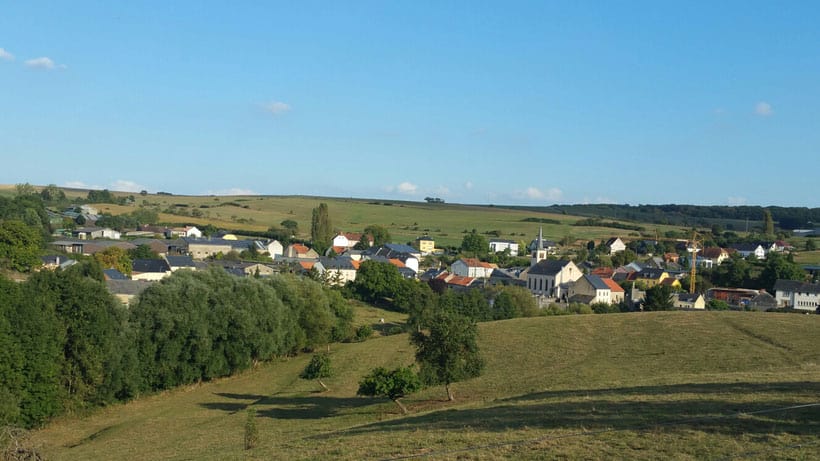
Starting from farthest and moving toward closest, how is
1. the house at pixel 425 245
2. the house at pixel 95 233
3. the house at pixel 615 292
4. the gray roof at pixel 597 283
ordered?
the house at pixel 425 245
the house at pixel 95 233
the house at pixel 615 292
the gray roof at pixel 597 283

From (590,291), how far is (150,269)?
173 feet

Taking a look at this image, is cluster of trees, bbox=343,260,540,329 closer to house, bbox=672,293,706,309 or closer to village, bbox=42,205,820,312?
village, bbox=42,205,820,312

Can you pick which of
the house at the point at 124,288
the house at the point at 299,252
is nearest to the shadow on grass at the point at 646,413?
the house at the point at 124,288

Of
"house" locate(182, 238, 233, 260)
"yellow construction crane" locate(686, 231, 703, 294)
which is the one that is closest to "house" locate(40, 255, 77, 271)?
"house" locate(182, 238, 233, 260)

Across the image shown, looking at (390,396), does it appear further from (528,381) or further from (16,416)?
(16,416)

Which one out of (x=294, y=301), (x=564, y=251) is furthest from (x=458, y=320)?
(x=564, y=251)

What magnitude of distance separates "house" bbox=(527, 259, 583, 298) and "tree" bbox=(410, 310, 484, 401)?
63.1m

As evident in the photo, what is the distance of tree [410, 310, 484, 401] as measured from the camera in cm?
3341

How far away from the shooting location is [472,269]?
118250 mm

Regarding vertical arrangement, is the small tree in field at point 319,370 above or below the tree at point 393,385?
below

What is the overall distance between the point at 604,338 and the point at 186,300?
86.0 ft

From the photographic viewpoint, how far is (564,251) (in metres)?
155

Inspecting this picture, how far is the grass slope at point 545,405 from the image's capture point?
1728 centimetres

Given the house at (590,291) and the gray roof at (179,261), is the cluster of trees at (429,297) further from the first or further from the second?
the gray roof at (179,261)
